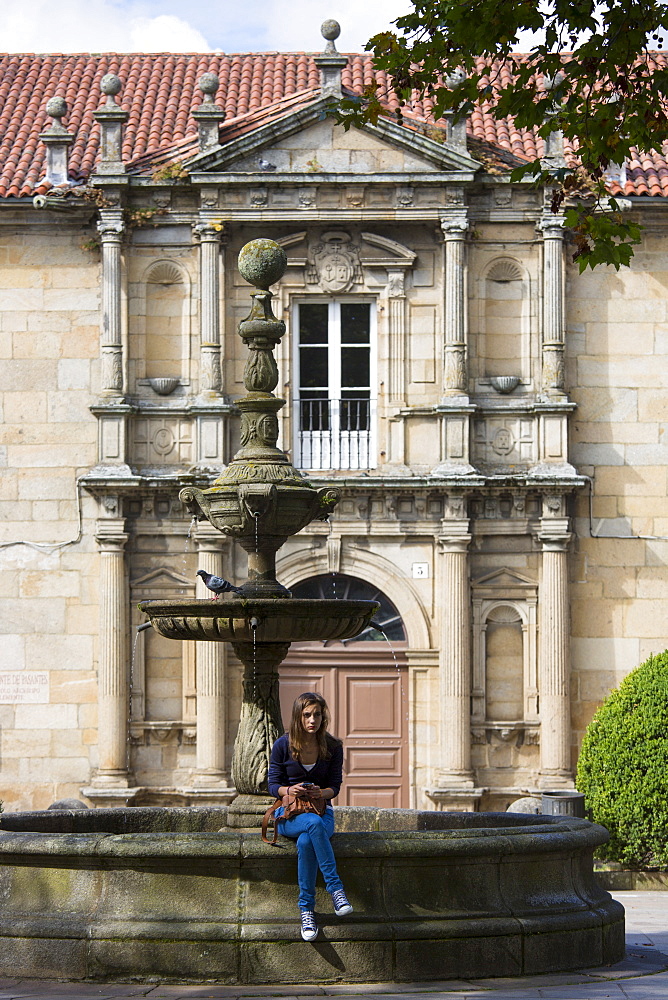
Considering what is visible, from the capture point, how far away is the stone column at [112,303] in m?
21.9

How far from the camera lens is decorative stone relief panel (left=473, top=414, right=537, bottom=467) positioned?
21984 millimetres

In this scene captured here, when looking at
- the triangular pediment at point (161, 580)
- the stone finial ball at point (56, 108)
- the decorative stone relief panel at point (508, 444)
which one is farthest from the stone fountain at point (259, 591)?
the stone finial ball at point (56, 108)

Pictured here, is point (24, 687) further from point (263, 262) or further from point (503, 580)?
point (263, 262)

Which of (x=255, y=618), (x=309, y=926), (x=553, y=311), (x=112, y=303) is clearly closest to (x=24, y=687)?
(x=112, y=303)

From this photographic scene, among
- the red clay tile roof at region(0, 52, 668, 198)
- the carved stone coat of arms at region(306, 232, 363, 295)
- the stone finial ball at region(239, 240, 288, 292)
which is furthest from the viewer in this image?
the red clay tile roof at region(0, 52, 668, 198)

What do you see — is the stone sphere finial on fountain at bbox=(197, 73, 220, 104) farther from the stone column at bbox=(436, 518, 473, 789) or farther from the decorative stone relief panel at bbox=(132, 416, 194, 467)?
the stone column at bbox=(436, 518, 473, 789)

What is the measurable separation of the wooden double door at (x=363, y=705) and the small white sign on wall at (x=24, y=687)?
299 cm

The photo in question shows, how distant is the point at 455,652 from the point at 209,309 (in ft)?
17.4

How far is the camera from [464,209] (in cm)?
2184

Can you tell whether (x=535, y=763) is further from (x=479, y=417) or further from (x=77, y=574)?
(x=77, y=574)

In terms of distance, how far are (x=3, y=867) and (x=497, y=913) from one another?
9.40 feet

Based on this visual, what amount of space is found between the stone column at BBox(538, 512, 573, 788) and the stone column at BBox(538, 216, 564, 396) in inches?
70.6

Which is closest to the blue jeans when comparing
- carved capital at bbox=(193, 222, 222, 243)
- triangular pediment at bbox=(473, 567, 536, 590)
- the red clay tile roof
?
triangular pediment at bbox=(473, 567, 536, 590)

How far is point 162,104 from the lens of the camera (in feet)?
79.6
